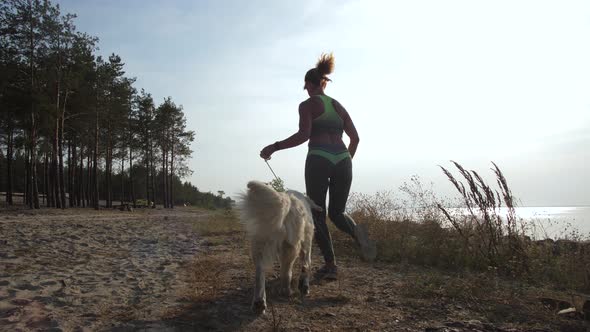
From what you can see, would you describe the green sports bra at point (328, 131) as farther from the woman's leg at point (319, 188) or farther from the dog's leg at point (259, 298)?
the dog's leg at point (259, 298)

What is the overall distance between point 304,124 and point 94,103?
70.5 feet

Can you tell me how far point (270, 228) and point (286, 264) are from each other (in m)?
0.59

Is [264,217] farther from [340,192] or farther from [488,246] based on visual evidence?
[488,246]

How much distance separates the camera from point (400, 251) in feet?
19.1

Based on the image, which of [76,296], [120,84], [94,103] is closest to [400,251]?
[76,296]

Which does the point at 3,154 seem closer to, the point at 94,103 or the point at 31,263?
the point at 94,103

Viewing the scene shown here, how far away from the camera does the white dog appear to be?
2996 mm

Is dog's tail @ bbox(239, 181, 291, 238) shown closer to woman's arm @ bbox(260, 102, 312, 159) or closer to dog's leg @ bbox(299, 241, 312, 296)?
dog's leg @ bbox(299, 241, 312, 296)

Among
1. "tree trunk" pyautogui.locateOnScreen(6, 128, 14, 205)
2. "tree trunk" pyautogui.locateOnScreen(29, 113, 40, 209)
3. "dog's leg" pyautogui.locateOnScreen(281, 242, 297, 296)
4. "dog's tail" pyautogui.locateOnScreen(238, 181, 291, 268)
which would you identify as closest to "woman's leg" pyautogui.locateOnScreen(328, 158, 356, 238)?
"dog's leg" pyautogui.locateOnScreen(281, 242, 297, 296)

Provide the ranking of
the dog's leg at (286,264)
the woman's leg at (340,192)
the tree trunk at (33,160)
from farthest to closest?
1. the tree trunk at (33,160)
2. the woman's leg at (340,192)
3. the dog's leg at (286,264)

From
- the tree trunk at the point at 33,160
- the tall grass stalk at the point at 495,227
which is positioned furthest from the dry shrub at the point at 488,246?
the tree trunk at the point at 33,160

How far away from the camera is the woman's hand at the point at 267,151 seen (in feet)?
12.7

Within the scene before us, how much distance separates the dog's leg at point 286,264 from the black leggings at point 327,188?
65 cm

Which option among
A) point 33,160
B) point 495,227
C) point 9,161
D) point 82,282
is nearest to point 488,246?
point 495,227
